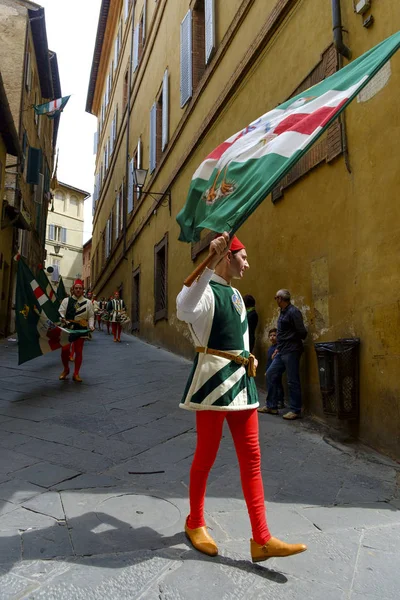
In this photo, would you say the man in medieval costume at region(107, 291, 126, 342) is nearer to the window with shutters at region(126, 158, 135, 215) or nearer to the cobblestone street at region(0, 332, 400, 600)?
the window with shutters at region(126, 158, 135, 215)

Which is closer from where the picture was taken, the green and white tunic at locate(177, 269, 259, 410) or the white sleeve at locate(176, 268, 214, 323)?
the white sleeve at locate(176, 268, 214, 323)

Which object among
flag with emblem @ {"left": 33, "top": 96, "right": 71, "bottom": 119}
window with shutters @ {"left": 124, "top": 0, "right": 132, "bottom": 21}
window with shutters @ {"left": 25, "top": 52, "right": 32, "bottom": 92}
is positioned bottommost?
flag with emblem @ {"left": 33, "top": 96, "right": 71, "bottom": 119}

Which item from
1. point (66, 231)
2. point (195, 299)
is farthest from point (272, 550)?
point (66, 231)

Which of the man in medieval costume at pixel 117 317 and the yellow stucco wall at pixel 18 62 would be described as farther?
the yellow stucco wall at pixel 18 62

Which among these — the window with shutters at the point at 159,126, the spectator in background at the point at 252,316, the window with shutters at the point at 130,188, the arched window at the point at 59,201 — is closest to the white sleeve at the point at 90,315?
the spectator in background at the point at 252,316

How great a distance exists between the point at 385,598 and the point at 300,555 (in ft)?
1.55

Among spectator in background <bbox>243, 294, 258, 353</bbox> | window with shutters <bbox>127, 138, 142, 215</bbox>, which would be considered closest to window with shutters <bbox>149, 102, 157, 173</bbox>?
window with shutters <bbox>127, 138, 142, 215</bbox>

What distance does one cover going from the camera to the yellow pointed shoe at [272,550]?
234 centimetres

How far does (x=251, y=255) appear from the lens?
7461 mm

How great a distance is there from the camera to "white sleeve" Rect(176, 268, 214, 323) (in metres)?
2.30

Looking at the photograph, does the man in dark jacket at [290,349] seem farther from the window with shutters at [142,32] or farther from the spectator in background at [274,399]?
the window with shutters at [142,32]

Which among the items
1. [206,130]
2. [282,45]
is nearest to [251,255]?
[282,45]

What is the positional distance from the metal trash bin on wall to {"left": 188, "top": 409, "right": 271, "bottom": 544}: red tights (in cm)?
233

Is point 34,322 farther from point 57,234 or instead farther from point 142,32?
point 57,234
